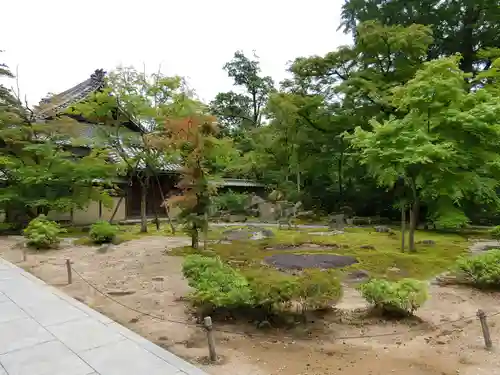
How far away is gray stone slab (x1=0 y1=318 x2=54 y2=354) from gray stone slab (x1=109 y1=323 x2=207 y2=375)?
0.88 m

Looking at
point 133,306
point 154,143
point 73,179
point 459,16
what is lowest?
point 133,306

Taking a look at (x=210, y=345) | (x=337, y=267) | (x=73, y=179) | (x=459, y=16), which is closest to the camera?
(x=210, y=345)

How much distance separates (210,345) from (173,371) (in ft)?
1.73

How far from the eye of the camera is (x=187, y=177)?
11133mm

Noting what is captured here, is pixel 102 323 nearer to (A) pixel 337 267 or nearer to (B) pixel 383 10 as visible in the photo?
(A) pixel 337 267

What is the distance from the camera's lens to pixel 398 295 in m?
5.71

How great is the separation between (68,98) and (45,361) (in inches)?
767

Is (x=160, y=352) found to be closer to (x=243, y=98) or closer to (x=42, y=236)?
(x=42, y=236)

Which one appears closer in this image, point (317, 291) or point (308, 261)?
point (317, 291)

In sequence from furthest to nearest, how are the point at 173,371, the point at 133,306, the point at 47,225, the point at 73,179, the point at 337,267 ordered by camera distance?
1. the point at 73,179
2. the point at 47,225
3. the point at 337,267
4. the point at 133,306
5. the point at 173,371

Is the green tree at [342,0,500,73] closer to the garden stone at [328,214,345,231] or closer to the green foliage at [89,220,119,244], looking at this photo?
the garden stone at [328,214,345,231]

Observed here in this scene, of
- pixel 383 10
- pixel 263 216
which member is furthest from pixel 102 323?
pixel 383 10

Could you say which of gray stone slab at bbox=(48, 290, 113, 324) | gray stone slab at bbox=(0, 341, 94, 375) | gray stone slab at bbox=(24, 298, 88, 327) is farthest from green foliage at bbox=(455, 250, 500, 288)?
gray stone slab at bbox=(24, 298, 88, 327)

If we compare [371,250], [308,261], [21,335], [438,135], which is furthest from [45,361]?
[438,135]
